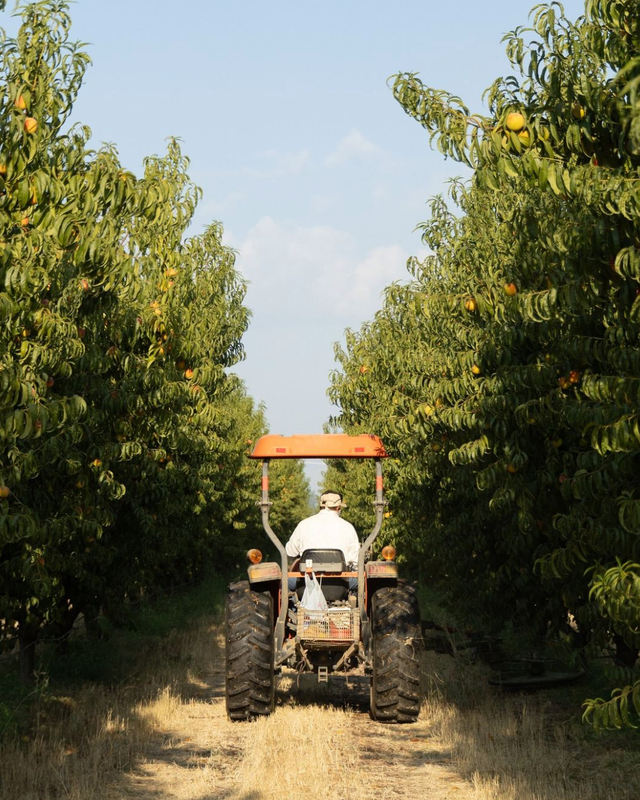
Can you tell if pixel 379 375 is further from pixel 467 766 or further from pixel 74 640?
pixel 467 766

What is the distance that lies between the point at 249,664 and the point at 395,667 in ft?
4.85

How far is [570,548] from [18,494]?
4.65m

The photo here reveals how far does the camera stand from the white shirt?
1004 centimetres

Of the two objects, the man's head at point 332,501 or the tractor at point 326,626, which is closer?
the tractor at point 326,626

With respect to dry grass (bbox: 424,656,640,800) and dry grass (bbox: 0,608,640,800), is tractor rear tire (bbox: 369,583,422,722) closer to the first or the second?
dry grass (bbox: 0,608,640,800)

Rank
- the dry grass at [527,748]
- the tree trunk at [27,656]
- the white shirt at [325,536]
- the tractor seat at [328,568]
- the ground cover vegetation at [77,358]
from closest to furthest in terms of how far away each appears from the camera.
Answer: the ground cover vegetation at [77,358], the dry grass at [527,748], the tractor seat at [328,568], the white shirt at [325,536], the tree trunk at [27,656]

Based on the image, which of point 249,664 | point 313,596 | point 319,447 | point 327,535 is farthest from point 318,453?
point 249,664

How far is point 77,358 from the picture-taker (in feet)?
25.1

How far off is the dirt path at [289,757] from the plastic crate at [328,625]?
847 millimetres

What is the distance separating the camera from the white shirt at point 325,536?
1004cm

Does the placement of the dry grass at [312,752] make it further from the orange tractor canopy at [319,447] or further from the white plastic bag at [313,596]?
the orange tractor canopy at [319,447]

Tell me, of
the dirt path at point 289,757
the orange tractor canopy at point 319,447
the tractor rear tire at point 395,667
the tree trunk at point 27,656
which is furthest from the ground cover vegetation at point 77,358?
the tractor rear tire at point 395,667

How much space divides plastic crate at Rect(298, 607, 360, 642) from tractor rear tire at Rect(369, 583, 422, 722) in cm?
28

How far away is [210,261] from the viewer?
Answer: 770 inches
